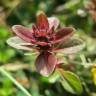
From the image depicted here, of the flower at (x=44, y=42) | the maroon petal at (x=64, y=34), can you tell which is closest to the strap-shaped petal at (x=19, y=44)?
the flower at (x=44, y=42)

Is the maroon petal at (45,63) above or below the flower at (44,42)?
below

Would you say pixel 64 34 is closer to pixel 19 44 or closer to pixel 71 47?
pixel 71 47

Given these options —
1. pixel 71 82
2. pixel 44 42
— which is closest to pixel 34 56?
pixel 71 82

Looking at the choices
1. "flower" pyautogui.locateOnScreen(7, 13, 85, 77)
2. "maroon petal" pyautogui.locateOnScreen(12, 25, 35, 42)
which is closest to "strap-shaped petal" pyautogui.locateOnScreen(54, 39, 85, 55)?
"flower" pyautogui.locateOnScreen(7, 13, 85, 77)

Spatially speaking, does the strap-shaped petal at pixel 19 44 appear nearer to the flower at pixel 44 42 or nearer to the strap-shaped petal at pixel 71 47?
the flower at pixel 44 42

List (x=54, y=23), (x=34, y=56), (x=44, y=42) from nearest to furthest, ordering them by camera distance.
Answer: (x=44, y=42) → (x=54, y=23) → (x=34, y=56)

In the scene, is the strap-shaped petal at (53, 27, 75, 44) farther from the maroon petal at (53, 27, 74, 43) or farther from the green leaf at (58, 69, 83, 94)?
the green leaf at (58, 69, 83, 94)

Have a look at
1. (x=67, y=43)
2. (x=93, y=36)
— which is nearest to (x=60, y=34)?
(x=67, y=43)
